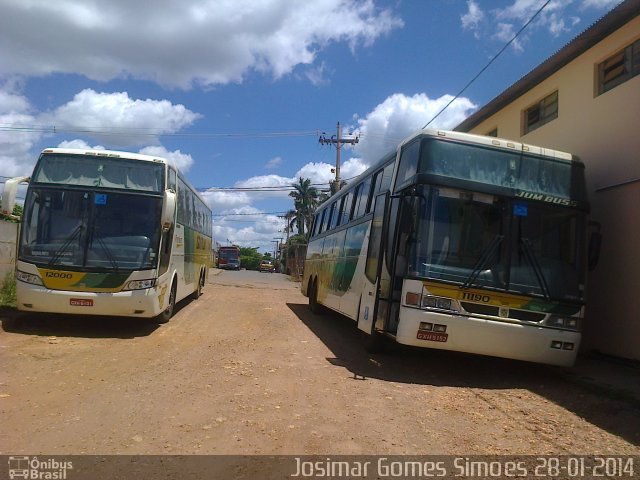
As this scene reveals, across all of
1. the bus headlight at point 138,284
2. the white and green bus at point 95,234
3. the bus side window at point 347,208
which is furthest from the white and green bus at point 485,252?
the white and green bus at point 95,234

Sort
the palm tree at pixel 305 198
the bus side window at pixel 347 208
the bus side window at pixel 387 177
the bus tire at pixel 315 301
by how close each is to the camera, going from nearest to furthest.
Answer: the bus side window at pixel 387 177
the bus side window at pixel 347 208
the bus tire at pixel 315 301
the palm tree at pixel 305 198

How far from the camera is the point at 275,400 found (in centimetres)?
597

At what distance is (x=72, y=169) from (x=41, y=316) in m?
3.23

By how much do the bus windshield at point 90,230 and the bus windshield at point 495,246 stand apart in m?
5.24

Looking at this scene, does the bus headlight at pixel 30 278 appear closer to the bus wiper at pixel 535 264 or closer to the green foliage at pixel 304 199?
the bus wiper at pixel 535 264

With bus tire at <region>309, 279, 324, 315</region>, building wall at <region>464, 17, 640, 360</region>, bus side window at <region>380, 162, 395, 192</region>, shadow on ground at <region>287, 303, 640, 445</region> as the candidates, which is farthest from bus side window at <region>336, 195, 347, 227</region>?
building wall at <region>464, 17, 640, 360</region>

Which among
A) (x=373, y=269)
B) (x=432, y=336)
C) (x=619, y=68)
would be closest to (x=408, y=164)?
(x=373, y=269)

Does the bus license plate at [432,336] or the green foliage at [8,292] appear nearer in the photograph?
the bus license plate at [432,336]

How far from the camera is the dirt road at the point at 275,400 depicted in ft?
15.5

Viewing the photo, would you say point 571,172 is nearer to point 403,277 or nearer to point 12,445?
point 403,277

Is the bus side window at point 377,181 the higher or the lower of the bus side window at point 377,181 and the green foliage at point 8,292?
the higher

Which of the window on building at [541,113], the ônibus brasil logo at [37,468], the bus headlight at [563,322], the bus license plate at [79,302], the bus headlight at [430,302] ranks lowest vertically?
the ônibus brasil logo at [37,468]

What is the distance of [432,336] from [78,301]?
618 cm

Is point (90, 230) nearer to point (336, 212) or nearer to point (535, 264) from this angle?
point (336, 212)
